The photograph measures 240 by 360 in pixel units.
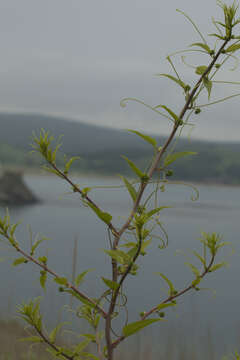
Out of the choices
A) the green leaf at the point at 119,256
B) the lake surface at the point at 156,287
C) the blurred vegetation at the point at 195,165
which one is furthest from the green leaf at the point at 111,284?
the blurred vegetation at the point at 195,165

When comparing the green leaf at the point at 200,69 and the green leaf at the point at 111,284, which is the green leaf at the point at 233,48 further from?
the green leaf at the point at 111,284

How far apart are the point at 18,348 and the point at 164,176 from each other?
2.83m

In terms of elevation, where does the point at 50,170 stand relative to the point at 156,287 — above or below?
below

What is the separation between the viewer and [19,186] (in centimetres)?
1477

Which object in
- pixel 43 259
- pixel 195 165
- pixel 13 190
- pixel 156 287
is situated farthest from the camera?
pixel 195 165

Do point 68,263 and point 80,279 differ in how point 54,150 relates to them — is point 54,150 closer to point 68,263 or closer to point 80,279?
point 80,279

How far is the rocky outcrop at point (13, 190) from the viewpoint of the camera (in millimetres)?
13664

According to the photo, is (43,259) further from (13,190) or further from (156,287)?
(13,190)

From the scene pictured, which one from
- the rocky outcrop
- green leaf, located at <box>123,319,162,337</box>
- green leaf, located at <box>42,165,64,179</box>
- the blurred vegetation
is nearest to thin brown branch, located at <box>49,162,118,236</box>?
green leaf, located at <box>42,165,64,179</box>

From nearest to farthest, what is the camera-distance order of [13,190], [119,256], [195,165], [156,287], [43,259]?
[119,256] < [43,259] < [156,287] < [13,190] < [195,165]

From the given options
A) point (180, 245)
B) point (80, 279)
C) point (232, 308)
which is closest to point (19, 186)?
point (180, 245)

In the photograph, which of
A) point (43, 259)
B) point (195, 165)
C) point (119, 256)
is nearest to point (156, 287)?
point (43, 259)

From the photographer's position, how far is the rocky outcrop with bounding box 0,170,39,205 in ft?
44.8

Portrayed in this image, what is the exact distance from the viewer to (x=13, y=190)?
14.5m
